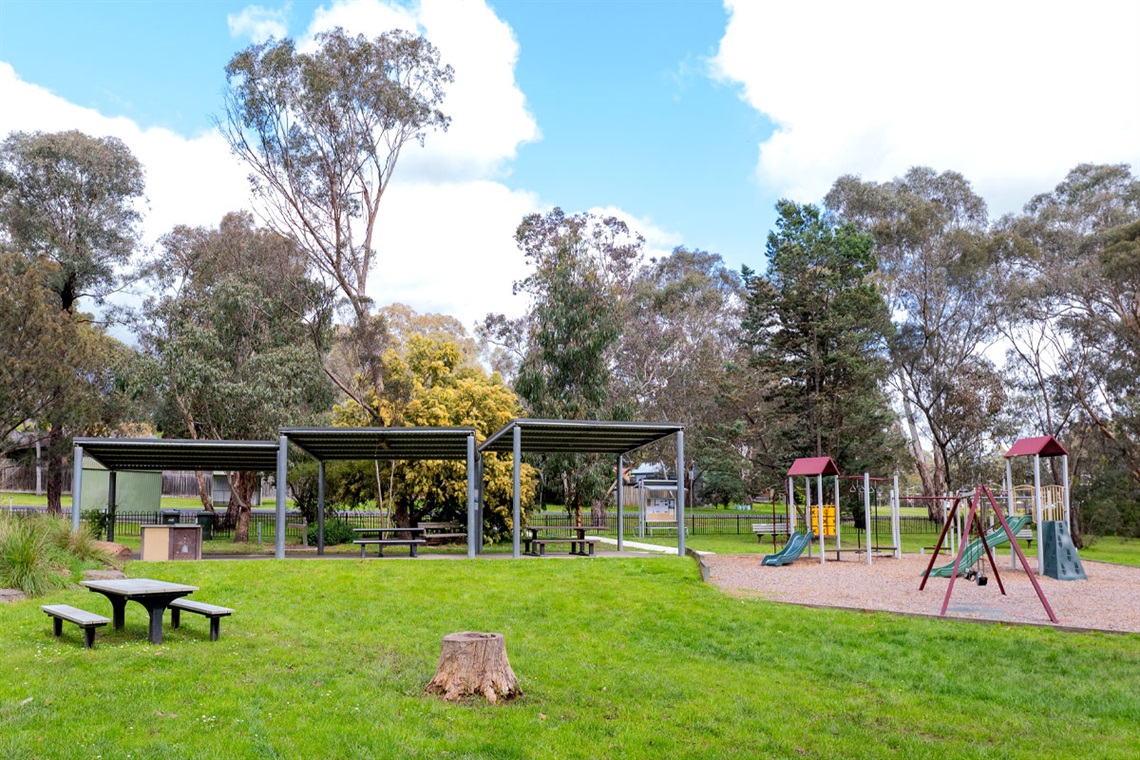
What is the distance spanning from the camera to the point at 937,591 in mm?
13148

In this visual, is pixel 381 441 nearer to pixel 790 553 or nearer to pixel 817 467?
pixel 790 553

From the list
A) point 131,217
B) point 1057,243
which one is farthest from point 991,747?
point 1057,243

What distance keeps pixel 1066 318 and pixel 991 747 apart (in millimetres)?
32681

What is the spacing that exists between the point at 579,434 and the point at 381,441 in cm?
404

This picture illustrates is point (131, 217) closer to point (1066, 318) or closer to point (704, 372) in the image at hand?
point (704, 372)

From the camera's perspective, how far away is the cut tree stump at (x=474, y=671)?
20.4 feet

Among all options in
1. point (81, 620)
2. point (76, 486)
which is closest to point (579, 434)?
point (76, 486)

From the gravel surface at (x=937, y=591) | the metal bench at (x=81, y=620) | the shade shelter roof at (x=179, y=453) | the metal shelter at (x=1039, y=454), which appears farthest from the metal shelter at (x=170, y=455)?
the metal shelter at (x=1039, y=454)

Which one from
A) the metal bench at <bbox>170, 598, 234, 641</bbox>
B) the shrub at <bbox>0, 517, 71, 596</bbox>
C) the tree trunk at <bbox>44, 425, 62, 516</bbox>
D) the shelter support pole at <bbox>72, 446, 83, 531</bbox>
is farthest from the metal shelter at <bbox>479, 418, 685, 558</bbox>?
the tree trunk at <bbox>44, 425, 62, 516</bbox>

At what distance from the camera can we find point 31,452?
86.9ft

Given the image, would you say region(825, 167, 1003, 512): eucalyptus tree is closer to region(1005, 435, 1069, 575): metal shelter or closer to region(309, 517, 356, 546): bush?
region(1005, 435, 1069, 575): metal shelter

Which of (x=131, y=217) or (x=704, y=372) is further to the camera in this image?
(x=704, y=372)

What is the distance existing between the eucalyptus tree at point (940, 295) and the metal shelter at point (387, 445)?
893 inches

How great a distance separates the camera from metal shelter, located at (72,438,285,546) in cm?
1614
